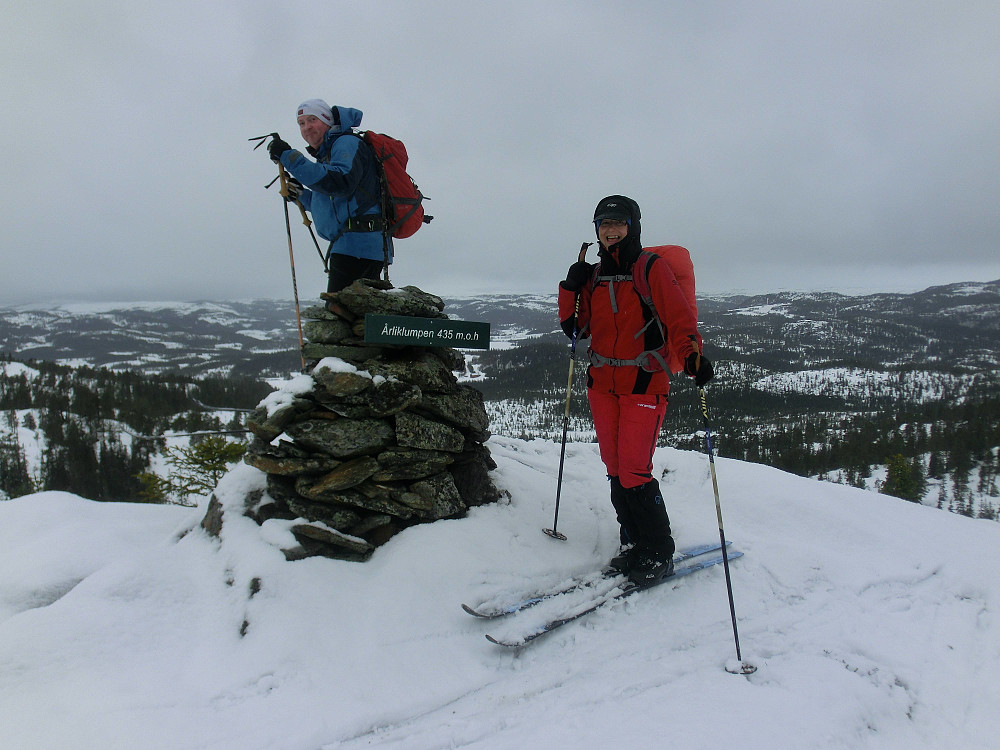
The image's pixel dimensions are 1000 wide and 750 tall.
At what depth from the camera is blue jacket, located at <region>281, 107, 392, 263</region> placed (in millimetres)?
4734

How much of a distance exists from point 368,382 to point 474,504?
2.06 meters

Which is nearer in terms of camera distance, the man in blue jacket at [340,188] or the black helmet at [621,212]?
the black helmet at [621,212]

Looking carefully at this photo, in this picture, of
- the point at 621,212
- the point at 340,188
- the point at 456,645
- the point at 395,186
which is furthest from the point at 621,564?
the point at 395,186

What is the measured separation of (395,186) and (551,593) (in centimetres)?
518

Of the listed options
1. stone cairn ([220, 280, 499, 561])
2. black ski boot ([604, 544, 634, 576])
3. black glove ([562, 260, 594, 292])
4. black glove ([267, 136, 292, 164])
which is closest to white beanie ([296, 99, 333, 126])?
black glove ([267, 136, 292, 164])

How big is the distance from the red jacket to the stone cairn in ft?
6.41

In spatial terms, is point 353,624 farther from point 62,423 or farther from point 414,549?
point 62,423

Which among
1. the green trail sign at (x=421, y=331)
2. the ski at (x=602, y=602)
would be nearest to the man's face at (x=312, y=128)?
Answer: the green trail sign at (x=421, y=331)

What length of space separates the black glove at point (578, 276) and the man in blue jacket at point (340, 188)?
257 centimetres

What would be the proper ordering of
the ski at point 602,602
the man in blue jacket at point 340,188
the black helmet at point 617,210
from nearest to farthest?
the ski at point 602,602
the black helmet at point 617,210
the man in blue jacket at point 340,188

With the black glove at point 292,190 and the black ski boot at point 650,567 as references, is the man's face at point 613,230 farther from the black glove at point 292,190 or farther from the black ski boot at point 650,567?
the black glove at point 292,190

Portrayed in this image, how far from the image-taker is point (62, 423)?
80812mm

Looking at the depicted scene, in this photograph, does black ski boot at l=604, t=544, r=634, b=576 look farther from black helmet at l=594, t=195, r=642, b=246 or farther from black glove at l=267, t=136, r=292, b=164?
black glove at l=267, t=136, r=292, b=164

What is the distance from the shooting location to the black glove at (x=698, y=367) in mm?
4211
